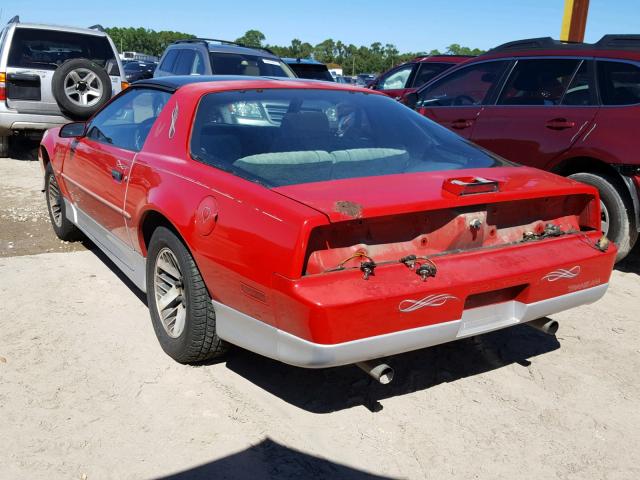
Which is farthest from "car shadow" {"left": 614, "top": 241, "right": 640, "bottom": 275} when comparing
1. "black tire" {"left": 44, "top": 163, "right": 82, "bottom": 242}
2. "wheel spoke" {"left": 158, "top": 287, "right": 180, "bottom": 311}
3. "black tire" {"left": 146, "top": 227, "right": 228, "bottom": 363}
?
"black tire" {"left": 44, "top": 163, "right": 82, "bottom": 242}

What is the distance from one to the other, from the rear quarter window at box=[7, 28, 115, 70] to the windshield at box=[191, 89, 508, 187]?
6.50m

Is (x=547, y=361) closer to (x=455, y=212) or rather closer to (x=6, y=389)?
(x=455, y=212)

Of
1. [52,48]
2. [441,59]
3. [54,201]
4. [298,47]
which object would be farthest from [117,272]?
[298,47]

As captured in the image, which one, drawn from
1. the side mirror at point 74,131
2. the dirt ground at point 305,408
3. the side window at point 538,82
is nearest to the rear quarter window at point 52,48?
the side mirror at point 74,131

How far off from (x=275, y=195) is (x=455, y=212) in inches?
30.8

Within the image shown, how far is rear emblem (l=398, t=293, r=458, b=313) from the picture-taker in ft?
8.43

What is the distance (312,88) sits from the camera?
12.5 ft

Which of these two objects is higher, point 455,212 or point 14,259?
point 455,212

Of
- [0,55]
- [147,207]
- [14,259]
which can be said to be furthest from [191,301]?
[0,55]

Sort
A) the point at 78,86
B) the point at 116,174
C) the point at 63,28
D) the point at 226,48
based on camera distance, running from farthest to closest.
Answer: the point at 226,48, the point at 63,28, the point at 78,86, the point at 116,174

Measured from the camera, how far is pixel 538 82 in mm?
5754

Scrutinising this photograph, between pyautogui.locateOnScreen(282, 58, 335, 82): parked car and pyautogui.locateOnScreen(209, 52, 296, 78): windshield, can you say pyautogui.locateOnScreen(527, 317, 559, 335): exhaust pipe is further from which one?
pyautogui.locateOnScreen(282, 58, 335, 82): parked car

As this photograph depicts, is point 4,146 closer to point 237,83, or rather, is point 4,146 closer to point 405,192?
point 237,83

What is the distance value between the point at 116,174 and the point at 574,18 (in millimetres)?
10136
